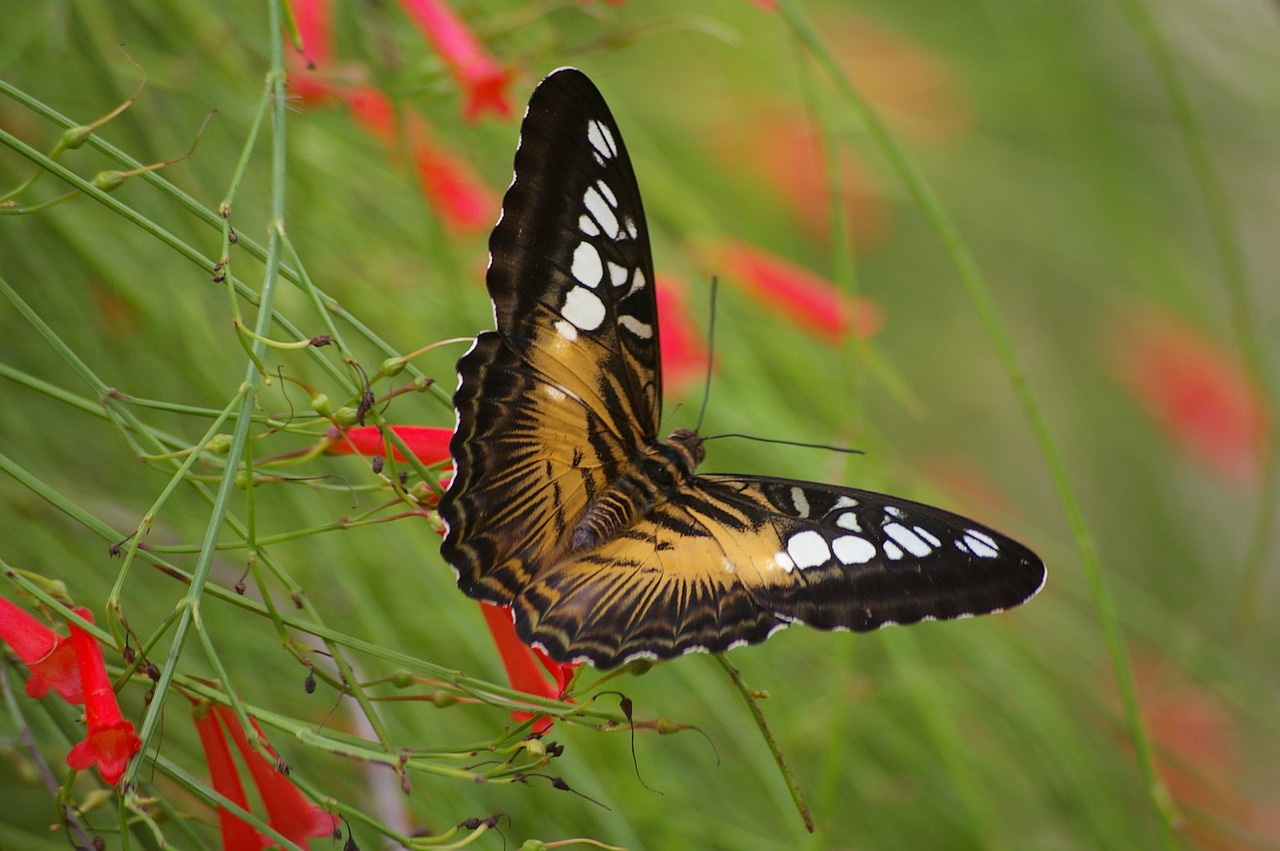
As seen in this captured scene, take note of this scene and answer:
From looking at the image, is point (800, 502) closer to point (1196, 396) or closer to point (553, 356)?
point (553, 356)

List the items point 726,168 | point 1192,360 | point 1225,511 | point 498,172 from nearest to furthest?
point 498,172
point 726,168
point 1192,360
point 1225,511

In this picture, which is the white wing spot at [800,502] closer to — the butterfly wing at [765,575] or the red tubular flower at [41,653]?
the butterfly wing at [765,575]

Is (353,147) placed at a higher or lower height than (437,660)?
higher

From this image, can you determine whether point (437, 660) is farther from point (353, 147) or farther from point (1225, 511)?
point (1225, 511)

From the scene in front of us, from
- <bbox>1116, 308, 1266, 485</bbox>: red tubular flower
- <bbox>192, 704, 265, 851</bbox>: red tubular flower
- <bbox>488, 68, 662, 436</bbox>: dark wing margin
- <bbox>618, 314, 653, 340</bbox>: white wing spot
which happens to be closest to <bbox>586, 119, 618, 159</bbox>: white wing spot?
<bbox>488, 68, 662, 436</bbox>: dark wing margin

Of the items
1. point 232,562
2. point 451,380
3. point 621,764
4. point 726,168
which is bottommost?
point 621,764

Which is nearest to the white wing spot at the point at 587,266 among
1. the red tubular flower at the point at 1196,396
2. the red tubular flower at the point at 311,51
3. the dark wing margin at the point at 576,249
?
the dark wing margin at the point at 576,249

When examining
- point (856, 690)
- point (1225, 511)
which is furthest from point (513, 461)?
point (1225, 511)

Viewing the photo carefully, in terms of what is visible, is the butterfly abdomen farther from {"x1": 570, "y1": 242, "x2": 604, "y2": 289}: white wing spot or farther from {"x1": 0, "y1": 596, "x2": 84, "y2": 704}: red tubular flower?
{"x1": 0, "y1": 596, "x2": 84, "y2": 704}: red tubular flower
